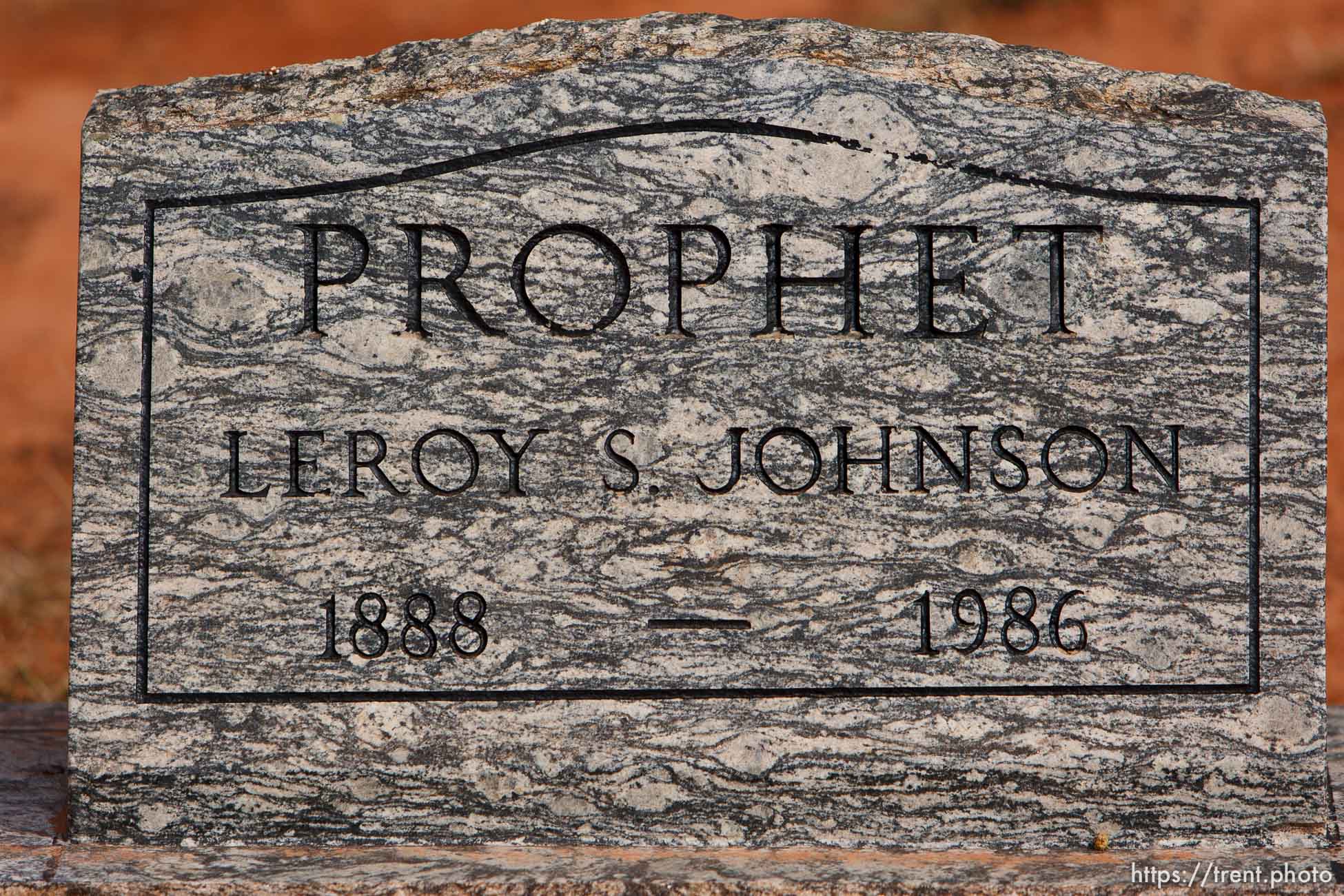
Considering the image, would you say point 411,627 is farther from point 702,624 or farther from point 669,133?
point 669,133

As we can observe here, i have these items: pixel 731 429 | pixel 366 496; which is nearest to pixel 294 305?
pixel 366 496

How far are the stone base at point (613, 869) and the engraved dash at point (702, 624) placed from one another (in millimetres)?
431

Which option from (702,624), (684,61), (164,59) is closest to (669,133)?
(684,61)

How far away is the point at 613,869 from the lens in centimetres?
235

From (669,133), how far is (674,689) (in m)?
1.10

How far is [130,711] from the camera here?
2.49m

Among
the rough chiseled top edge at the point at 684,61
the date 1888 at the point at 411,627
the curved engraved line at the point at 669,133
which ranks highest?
the rough chiseled top edge at the point at 684,61

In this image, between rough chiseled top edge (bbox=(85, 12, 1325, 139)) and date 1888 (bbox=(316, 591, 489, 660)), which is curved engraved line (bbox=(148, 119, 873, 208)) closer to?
rough chiseled top edge (bbox=(85, 12, 1325, 139))

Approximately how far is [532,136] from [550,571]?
2.83ft

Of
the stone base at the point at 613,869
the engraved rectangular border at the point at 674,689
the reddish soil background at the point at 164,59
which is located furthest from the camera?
the reddish soil background at the point at 164,59

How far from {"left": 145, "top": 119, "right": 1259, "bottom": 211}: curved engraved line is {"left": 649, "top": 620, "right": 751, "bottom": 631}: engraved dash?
965 millimetres

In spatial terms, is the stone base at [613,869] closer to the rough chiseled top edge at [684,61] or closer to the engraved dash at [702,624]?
the engraved dash at [702,624]

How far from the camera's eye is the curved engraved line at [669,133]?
2523 mm

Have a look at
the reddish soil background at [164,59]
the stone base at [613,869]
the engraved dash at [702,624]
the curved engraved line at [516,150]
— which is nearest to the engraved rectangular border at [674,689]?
the curved engraved line at [516,150]
